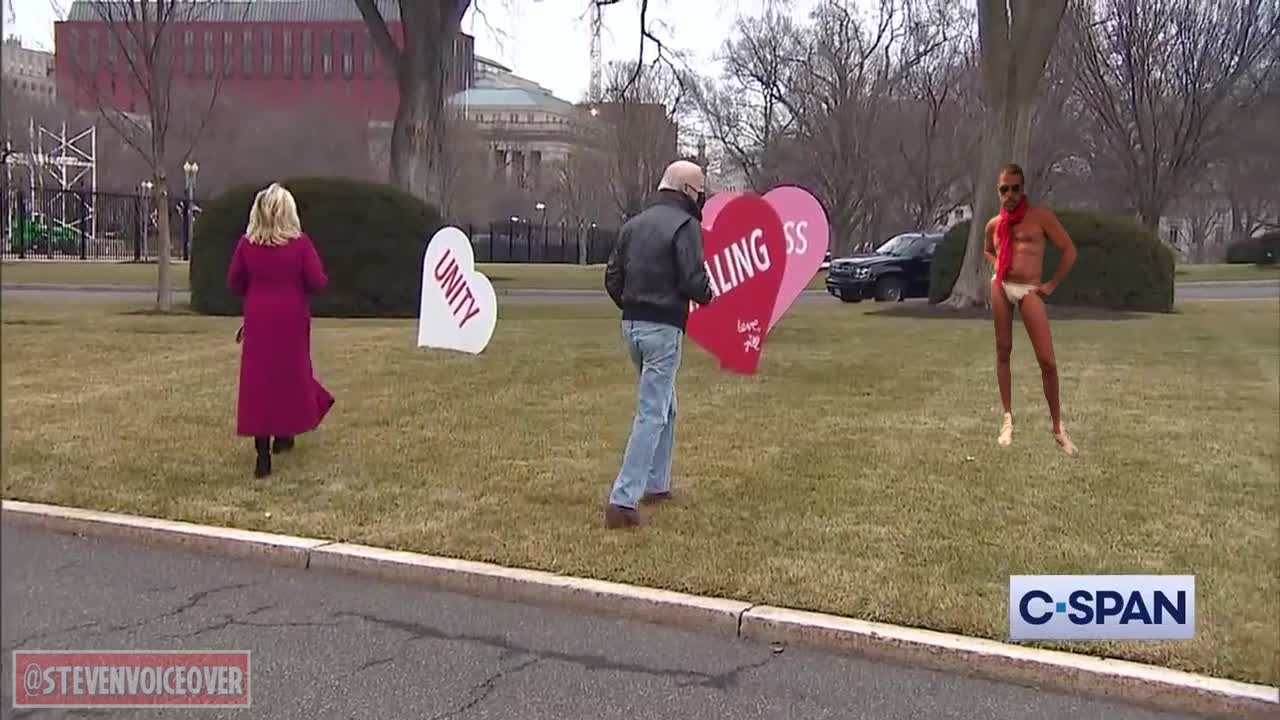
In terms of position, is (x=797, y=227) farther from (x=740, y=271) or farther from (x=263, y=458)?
(x=263, y=458)

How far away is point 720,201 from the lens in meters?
7.26

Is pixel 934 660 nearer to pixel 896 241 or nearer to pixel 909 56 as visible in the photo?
pixel 909 56

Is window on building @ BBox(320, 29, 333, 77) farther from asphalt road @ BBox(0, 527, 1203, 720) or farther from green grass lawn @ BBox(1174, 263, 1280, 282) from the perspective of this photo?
green grass lawn @ BBox(1174, 263, 1280, 282)

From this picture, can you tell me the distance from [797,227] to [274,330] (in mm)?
3244

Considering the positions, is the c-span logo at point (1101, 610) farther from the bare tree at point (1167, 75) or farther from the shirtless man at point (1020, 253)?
the bare tree at point (1167, 75)

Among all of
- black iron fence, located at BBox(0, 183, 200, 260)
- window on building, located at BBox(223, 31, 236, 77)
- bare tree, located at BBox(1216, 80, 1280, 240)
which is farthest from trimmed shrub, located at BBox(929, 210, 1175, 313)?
black iron fence, located at BBox(0, 183, 200, 260)

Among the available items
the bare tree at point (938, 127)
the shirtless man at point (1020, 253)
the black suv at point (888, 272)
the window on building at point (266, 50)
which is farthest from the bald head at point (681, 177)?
the black suv at point (888, 272)

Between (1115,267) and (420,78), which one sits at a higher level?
(420,78)

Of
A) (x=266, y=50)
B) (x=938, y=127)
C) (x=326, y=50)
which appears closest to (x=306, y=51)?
(x=266, y=50)

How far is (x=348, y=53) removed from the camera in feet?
73.0

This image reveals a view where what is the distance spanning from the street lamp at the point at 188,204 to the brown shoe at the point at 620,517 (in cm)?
2872

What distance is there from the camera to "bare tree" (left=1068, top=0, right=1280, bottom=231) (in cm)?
609

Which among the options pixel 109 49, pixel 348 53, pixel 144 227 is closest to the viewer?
pixel 109 49

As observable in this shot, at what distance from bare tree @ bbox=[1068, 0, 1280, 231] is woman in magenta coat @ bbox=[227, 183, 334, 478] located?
4.74 meters
